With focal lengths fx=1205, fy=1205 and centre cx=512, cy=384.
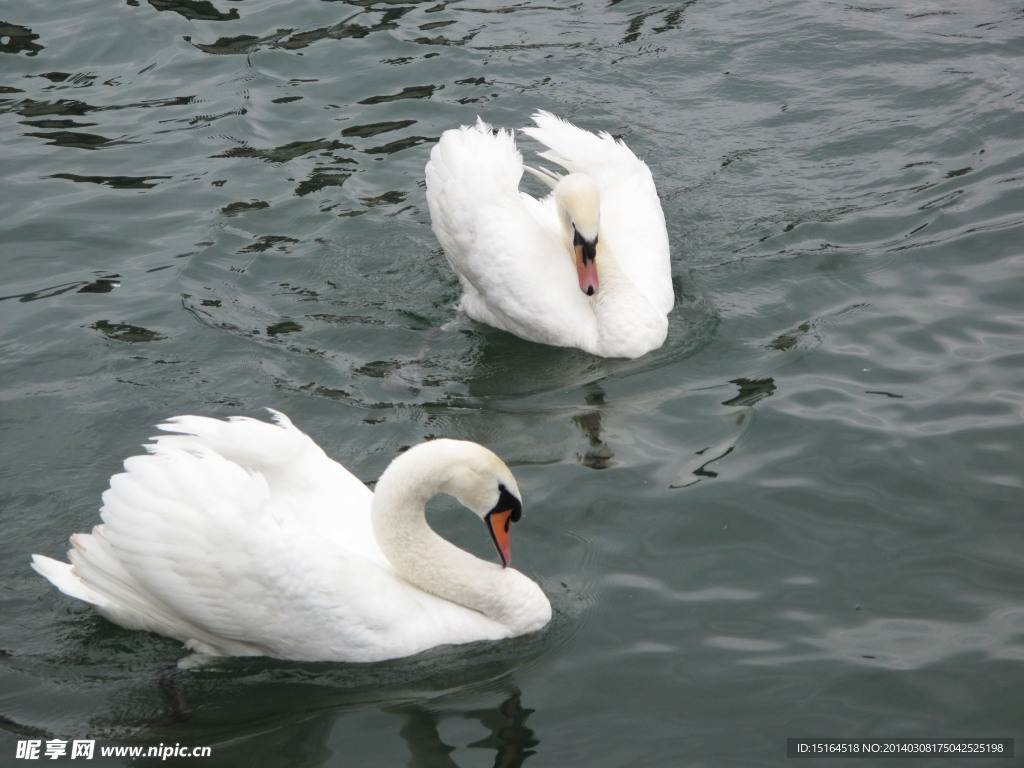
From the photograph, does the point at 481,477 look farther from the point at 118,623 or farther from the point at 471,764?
the point at 118,623

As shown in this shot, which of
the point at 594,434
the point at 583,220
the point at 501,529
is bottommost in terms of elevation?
the point at 594,434

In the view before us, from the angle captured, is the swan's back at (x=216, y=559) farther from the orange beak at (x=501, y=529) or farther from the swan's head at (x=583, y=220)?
the swan's head at (x=583, y=220)

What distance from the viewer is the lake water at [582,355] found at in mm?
5152

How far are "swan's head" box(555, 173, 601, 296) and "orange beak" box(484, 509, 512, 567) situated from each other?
295 cm

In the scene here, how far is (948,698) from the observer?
5043mm

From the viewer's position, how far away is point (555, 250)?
27.8 ft

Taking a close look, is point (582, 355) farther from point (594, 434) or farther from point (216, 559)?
point (216, 559)

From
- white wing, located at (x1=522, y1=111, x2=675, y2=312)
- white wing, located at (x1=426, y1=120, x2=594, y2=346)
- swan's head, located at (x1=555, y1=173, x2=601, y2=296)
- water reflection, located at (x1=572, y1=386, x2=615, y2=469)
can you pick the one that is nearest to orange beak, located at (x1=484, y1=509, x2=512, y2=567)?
water reflection, located at (x1=572, y1=386, x2=615, y2=469)

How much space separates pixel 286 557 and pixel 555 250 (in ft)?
12.9

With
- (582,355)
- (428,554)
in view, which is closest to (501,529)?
(428,554)

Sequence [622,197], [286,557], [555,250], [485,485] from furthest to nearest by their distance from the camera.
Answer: [622,197] → [555,250] → [485,485] → [286,557]

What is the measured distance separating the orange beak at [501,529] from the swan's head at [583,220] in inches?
116

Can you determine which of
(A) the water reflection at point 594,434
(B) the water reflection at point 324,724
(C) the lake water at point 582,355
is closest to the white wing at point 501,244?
Result: (C) the lake water at point 582,355

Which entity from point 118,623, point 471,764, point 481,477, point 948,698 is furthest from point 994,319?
point 118,623
